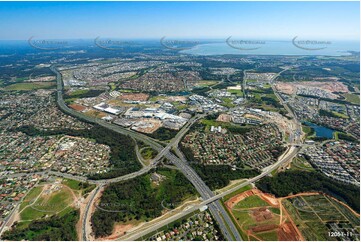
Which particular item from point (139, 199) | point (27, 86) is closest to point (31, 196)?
point (139, 199)

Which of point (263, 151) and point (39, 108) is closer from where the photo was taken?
point (263, 151)

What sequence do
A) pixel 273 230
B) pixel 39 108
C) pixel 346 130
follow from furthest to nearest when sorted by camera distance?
pixel 39 108
pixel 346 130
pixel 273 230

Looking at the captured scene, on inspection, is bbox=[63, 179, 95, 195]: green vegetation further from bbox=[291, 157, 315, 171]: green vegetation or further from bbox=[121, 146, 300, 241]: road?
bbox=[291, 157, 315, 171]: green vegetation

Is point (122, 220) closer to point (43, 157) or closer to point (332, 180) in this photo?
point (43, 157)

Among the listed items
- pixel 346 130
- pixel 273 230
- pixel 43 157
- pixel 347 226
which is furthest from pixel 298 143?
pixel 43 157

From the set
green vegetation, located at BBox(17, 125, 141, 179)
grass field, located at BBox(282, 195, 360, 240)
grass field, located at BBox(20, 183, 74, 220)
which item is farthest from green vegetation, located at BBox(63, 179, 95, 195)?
grass field, located at BBox(282, 195, 360, 240)

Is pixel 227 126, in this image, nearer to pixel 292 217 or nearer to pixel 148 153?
pixel 148 153
